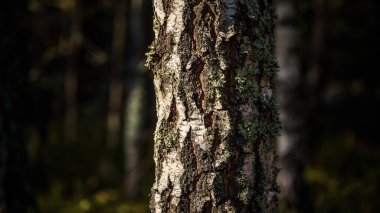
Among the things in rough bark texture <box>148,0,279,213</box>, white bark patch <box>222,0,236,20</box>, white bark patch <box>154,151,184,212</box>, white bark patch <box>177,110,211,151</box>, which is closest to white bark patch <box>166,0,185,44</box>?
rough bark texture <box>148,0,279,213</box>

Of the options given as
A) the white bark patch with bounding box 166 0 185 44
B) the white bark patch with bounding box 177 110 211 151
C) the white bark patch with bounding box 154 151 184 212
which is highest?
the white bark patch with bounding box 166 0 185 44

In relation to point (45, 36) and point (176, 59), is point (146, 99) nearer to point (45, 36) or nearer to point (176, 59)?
point (45, 36)

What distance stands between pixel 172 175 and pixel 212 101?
0.37 meters

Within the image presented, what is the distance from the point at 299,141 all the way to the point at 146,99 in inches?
108

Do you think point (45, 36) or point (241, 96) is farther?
point (45, 36)

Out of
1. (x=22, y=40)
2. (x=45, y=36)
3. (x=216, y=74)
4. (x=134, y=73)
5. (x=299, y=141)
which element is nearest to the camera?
(x=216, y=74)

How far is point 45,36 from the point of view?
12.8m

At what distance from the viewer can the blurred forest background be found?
4.86 m

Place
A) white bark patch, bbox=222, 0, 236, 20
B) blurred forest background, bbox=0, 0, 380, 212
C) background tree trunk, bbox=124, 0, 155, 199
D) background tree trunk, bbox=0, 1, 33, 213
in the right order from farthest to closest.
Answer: background tree trunk, bbox=124, 0, 155, 199, blurred forest background, bbox=0, 0, 380, 212, background tree trunk, bbox=0, 1, 33, 213, white bark patch, bbox=222, 0, 236, 20

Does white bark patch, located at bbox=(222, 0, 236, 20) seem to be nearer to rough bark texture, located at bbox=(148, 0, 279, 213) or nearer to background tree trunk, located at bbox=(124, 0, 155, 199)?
rough bark texture, located at bbox=(148, 0, 279, 213)

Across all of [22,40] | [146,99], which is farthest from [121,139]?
[22,40]

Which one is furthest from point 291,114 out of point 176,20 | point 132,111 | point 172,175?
point 176,20

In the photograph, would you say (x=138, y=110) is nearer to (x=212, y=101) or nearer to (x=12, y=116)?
(x=12, y=116)

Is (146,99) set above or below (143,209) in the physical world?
above
